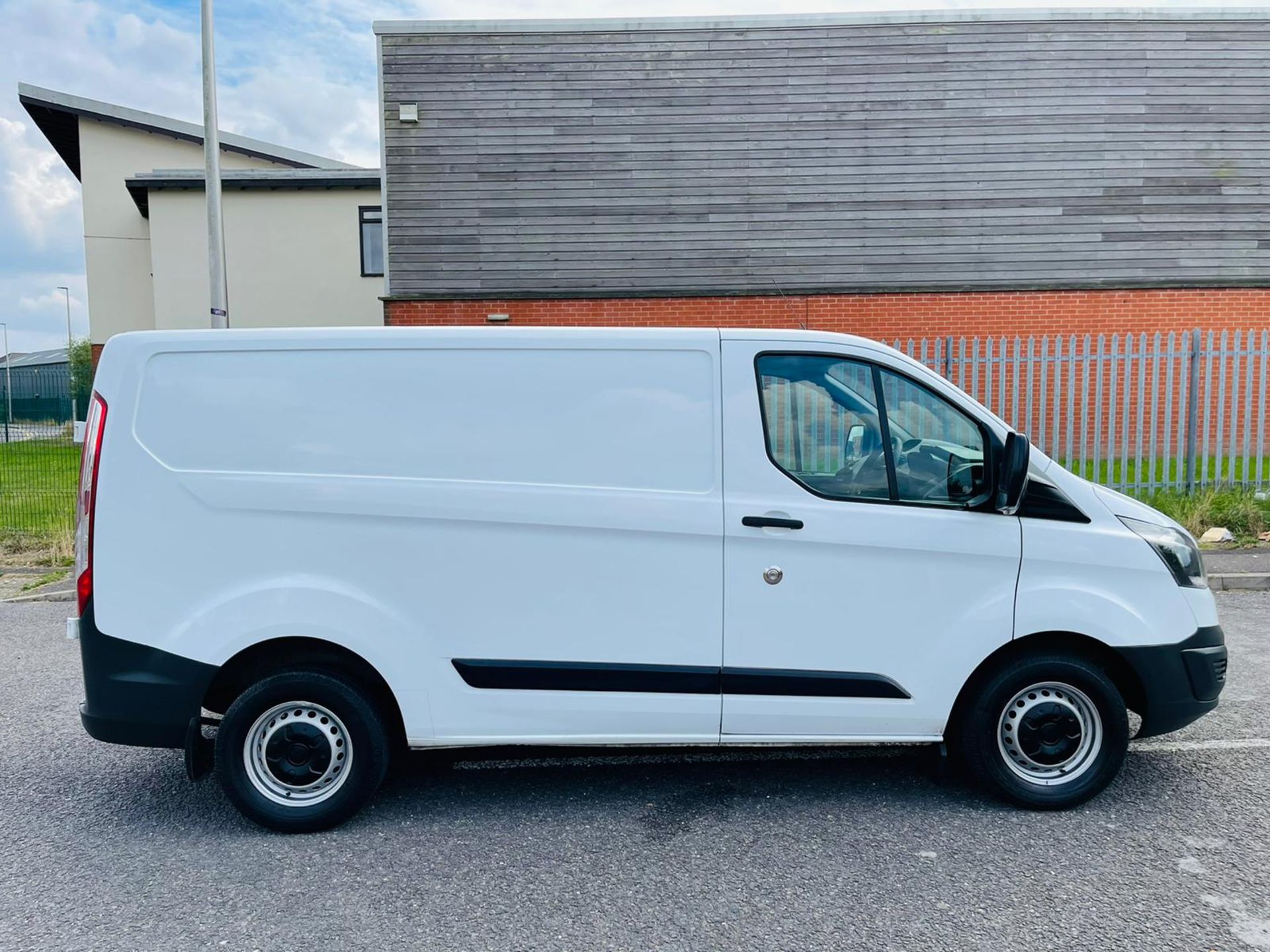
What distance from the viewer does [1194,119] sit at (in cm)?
1464

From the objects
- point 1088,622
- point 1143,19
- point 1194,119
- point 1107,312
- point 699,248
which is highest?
point 1143,19

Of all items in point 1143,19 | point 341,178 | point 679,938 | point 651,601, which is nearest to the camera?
point 679,938

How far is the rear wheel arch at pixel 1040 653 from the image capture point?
3.75 meters

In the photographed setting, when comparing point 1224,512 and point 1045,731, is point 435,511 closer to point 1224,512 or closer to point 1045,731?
point 1045,731

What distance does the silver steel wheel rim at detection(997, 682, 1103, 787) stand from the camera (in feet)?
12.4

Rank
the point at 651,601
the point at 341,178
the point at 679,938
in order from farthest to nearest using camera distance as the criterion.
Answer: the point at 341,178 < the point at 651,601 < the point at 679,938

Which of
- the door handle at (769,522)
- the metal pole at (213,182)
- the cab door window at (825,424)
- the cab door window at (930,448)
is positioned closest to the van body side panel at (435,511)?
the door handle at (769,522)

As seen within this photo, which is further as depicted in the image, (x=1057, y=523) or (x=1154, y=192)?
(x=1154, y=192)

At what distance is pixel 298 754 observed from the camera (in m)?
3.67

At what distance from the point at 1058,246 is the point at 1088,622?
12697 millimetres

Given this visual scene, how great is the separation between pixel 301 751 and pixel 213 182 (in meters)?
8.80

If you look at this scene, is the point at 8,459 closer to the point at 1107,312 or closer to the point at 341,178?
the point at 341,178

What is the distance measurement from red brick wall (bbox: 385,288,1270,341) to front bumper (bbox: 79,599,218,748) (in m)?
11.5

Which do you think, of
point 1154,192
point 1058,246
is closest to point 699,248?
point 1058,246
